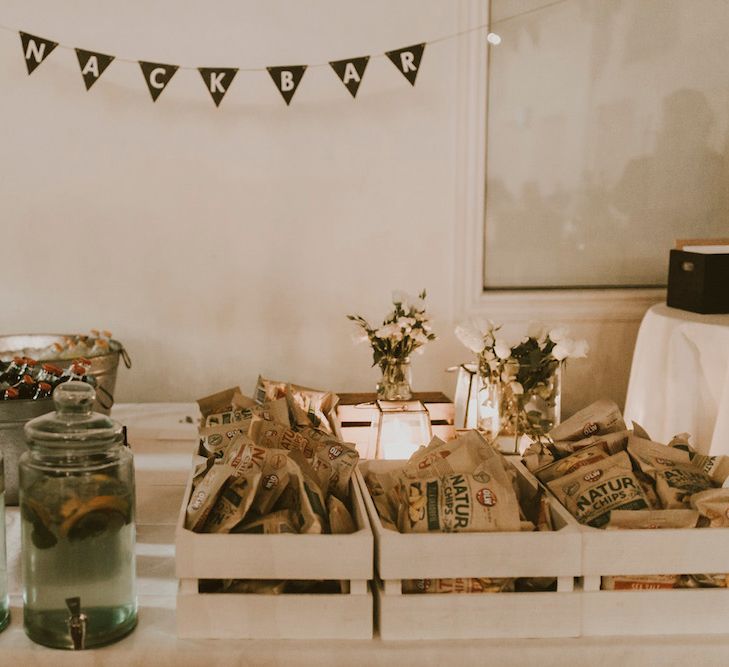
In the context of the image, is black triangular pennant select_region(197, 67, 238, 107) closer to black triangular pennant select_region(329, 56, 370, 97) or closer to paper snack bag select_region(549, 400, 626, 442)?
black triangular pennant select_region(329, 56, 370, 97)

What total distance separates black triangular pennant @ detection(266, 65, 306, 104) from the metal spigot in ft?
5.84

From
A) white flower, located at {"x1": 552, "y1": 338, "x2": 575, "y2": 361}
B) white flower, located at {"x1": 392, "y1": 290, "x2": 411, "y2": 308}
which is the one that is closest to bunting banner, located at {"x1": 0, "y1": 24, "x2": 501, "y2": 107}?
white flower, located at {"x1": 392, "y1": 290, "x2": 411, "y2": 308}

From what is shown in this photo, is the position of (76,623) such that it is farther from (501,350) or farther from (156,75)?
(156,75)

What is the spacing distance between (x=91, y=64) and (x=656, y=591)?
210cm

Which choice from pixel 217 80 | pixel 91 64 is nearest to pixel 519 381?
pixel 217 80

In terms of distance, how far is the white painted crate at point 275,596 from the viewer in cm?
87

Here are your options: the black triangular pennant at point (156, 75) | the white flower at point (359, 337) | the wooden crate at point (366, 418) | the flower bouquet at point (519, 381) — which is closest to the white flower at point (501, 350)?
the flower bouquet at point (519, 381)

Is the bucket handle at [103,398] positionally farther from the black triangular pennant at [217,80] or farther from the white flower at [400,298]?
the black triangular pennant at [217,80]

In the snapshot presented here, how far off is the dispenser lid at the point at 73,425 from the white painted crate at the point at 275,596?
132 mm

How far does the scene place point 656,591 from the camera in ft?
2.94

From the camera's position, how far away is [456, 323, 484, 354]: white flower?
1.73 metres

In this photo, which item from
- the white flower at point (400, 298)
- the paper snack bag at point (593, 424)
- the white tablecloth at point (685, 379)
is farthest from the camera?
the white tablecloth at point (685, 379)

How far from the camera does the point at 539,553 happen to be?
88 cm

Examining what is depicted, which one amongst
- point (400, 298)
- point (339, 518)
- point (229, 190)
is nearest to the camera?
point (339, 518)
